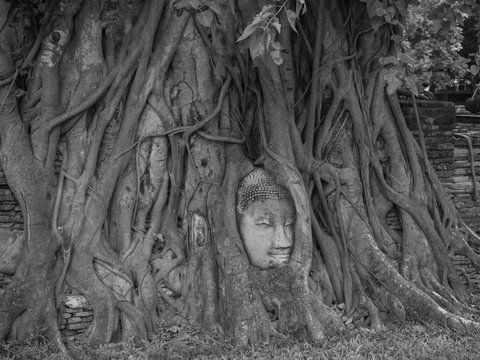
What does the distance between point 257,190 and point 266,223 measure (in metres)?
0.25

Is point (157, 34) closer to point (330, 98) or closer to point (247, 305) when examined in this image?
point (330, 98)

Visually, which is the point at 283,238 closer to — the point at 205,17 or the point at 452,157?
the point at 205,17

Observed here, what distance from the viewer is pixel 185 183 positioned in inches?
211

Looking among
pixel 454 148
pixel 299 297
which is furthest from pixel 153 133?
pixel 454 148

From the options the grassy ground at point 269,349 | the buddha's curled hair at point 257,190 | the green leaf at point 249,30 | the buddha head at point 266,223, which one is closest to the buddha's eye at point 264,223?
the buddha head at point 266,223

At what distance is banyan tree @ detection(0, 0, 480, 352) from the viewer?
499 cm

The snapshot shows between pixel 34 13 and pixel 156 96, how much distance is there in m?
1.07

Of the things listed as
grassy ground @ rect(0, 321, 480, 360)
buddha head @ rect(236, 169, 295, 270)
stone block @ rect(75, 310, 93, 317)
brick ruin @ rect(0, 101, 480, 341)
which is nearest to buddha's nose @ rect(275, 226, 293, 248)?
buddha head @ rect(236, 169, 295, 270)

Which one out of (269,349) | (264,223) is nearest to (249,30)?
(264,223)

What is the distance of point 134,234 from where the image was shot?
5.25 m

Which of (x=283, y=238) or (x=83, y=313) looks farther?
(x=283, y=238)

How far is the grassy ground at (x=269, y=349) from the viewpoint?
4.66 metres

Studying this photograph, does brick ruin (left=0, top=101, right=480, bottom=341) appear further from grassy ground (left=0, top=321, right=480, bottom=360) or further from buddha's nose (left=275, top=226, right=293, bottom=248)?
grassy ground (left=0, top=321, right=480, bottom=360)

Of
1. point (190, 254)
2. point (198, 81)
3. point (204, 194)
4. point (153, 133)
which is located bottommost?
point (190, 254)
